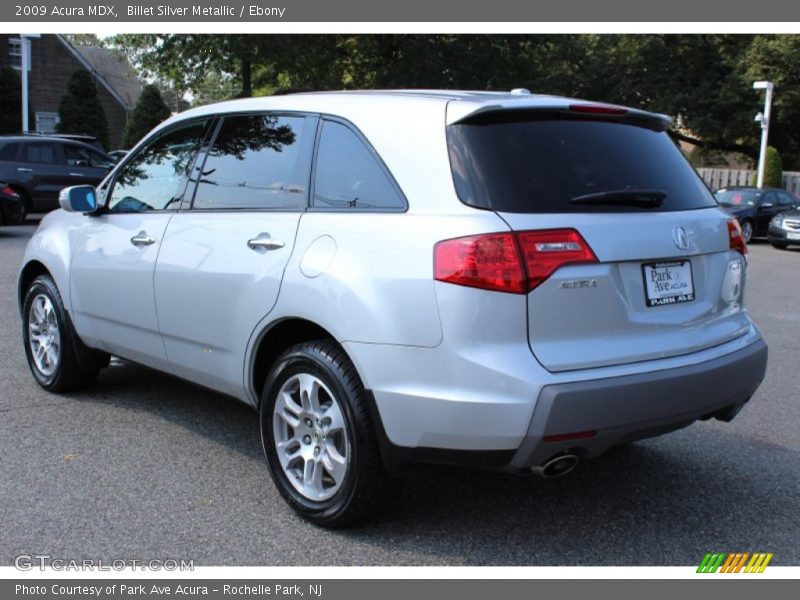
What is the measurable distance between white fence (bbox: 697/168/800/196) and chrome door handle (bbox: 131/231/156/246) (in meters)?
36.2

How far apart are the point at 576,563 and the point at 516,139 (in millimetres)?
1718

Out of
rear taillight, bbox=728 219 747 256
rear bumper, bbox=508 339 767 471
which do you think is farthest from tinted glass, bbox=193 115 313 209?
rear taillight, bbox=728 219 747 256

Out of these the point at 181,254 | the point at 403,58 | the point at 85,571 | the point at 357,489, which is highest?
the point at 403,58

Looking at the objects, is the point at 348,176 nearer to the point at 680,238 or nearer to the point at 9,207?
the point at 680,238

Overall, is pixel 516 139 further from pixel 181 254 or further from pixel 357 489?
pixel 181 254

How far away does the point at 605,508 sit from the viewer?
422 cm

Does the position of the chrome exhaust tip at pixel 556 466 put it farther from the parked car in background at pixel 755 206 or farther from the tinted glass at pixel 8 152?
the parked car in background at pixel 755 206

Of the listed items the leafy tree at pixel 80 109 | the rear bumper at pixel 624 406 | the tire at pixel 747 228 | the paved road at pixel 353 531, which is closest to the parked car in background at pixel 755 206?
the tire at pixel 747 228

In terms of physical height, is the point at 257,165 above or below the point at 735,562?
above

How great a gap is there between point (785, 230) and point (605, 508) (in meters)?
19.9

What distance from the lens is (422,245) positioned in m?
3.44

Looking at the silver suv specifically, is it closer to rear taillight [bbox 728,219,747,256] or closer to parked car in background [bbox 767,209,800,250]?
rear taillight [bbox 728,219,747,256]

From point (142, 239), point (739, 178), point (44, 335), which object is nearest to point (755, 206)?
point (739, 178)
